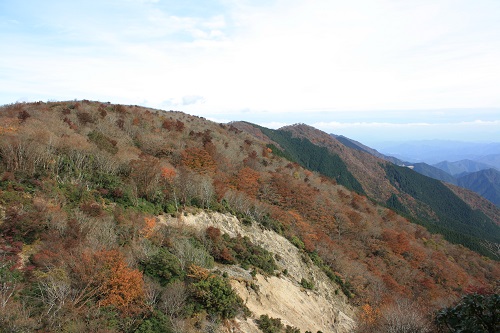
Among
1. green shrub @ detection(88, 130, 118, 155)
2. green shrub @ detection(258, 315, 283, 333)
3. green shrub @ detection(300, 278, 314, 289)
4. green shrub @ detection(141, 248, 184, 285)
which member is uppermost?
green shrub @ detection(88, 130, 118, 155)

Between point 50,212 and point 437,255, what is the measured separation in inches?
2151

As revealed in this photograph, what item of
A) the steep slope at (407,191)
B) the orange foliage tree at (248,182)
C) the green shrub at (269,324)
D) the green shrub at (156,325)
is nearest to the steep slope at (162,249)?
the green shrub at (156,325)

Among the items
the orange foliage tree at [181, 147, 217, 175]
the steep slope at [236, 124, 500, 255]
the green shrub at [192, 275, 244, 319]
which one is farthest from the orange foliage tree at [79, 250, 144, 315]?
the steep slope at [236, 124, 500, 255]

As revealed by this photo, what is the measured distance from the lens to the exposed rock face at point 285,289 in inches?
687

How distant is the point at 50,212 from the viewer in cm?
1542

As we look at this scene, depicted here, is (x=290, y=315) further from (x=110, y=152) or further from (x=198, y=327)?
(x=110, y=152)

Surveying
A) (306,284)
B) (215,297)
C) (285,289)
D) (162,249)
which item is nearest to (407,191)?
(306,284)

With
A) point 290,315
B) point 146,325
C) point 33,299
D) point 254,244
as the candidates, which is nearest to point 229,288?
point 146,325

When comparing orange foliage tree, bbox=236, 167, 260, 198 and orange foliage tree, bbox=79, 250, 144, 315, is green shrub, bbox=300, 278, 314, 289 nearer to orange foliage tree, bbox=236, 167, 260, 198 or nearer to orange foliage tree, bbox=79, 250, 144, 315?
orange foliage tree, bbox=79, 250, 144, 315

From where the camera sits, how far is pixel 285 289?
20.3 m

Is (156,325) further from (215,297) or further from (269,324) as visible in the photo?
(269,324)

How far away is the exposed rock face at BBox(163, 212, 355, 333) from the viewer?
17.4m

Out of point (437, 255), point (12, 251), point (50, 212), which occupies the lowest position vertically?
point (437, 255)

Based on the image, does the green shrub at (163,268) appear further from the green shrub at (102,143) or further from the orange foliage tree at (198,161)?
the orange foliage tree at (198,161)
